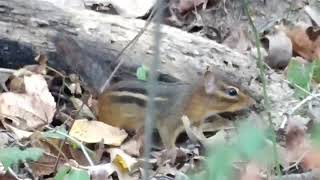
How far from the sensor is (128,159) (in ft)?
11.4

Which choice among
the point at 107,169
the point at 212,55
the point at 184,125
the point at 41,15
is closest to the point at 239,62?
the point at 212,55

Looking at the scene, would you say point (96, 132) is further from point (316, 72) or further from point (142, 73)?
point (316, 72)

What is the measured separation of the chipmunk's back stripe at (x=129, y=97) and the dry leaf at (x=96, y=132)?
0.46 feet

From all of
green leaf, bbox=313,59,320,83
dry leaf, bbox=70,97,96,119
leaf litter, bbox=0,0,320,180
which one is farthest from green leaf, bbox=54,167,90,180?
green leaf, bbox=313,59,320,83

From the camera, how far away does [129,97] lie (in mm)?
3902

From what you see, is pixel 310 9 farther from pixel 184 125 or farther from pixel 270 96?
pixel 184 125

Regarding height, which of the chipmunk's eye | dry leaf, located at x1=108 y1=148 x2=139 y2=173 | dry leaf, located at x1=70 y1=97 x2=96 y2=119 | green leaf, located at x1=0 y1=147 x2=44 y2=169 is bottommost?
dry leaf, located at x1=70 y1=97 x2=96 y2=119

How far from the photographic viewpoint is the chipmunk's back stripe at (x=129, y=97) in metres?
3.89

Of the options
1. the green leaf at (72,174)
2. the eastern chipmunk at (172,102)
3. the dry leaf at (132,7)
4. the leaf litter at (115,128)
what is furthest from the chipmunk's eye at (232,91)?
the green leaf at (72,174)

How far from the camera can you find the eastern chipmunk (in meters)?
3.93

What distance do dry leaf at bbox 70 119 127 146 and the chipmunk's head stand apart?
0.56 metres

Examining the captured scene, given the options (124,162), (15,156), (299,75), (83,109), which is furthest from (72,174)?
(299,75)

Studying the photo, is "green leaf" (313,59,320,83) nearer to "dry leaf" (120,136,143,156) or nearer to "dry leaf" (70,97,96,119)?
"dry leaf" (120,136,143,156)

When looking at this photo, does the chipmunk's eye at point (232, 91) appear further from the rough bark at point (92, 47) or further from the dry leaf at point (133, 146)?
the dry leaf at point (133, 146)
